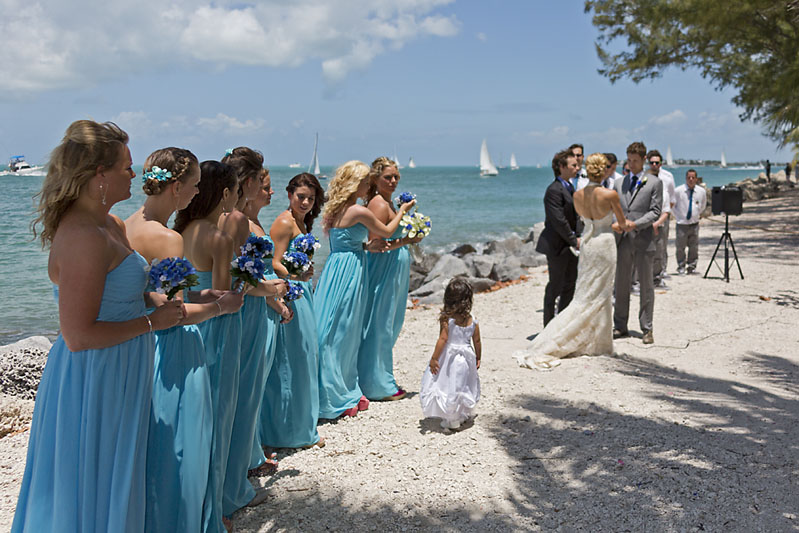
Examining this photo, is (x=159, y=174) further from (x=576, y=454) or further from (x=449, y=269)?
(x=449, y=269)

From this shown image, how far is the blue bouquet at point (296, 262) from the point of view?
4664 millimetres

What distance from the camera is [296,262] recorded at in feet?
15.3

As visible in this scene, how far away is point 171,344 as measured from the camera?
3.11 meters

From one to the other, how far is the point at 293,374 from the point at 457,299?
1446 mm

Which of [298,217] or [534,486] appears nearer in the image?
[534,486]

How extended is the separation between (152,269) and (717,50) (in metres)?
19.0

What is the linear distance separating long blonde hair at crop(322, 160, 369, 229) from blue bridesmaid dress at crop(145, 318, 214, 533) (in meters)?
2.80

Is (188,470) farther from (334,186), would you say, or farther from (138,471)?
(334,186)

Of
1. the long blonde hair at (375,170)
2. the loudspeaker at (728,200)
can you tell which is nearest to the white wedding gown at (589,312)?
the long blonde hair at (375,170)

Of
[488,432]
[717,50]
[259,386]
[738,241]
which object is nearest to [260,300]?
[259,386]

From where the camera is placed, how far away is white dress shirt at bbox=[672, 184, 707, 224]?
12297 mm

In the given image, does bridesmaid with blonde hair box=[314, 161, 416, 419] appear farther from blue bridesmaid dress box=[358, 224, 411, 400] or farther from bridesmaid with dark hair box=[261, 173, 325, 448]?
bridesmaid with dark hair box=[261, 173, 325, 448]

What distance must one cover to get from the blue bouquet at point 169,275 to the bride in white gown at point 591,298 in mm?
5057

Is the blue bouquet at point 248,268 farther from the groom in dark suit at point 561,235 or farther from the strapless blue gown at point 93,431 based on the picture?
the groom in dark suit at point 561,235
